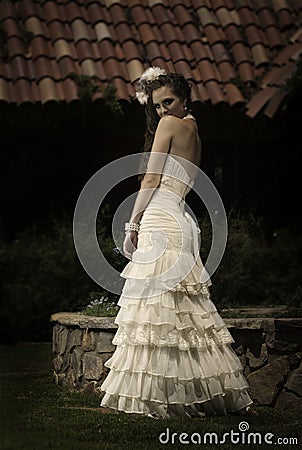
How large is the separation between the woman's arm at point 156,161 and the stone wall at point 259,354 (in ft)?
4.15

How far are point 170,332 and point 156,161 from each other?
0.92 m

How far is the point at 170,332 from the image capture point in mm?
4371

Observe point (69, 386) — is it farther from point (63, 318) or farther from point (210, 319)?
point (210, 319)

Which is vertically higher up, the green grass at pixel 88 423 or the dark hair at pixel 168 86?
the dark hair at pixel 168 86

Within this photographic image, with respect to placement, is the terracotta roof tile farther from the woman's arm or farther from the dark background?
the woman's arm

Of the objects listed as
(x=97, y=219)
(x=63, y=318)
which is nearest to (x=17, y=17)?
(x=97, y=219)

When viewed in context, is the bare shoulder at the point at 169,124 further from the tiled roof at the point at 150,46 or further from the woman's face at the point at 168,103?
the tiled roof at the point at 150,46

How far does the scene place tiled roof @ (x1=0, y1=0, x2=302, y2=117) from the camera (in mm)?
9172

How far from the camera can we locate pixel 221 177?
31.8 feet

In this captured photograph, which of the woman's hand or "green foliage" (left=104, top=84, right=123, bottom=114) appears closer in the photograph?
the woman's hand

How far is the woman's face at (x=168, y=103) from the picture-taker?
4.55 metres

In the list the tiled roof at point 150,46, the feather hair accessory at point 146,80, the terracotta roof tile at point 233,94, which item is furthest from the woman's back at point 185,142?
the terracotta roof tile at point 233,94

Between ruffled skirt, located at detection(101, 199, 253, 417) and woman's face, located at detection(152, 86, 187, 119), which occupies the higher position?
woman's face, located at detection(152, 86, 187, 119)

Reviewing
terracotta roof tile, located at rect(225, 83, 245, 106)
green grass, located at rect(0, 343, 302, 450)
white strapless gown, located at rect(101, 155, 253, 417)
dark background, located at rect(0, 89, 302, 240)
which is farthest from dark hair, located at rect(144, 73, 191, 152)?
dark background, located at rect(0, 89, 302, 240)
